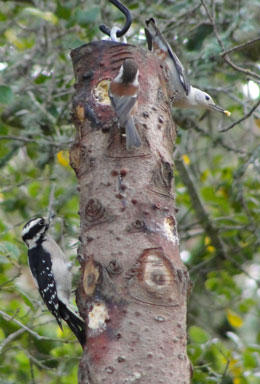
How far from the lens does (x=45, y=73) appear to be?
4.52m

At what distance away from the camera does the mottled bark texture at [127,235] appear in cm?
211

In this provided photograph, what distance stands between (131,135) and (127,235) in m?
0.38

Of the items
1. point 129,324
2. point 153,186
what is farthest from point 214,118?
point 129,324

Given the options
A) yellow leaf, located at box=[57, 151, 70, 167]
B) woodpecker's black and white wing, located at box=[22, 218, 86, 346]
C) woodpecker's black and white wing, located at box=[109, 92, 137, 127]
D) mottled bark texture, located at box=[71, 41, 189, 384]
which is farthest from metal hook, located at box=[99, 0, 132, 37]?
yellow leaf, located at box=[57, 151, 70, 167]

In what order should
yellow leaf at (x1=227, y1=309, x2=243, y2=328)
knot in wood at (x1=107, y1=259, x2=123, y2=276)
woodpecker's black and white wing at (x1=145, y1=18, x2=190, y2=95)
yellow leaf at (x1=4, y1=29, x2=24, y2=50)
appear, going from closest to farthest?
knot in wood at (x1=107, y1=259, x2=123, y2=276) < woodpecker's black and white wing at (x1=145, y1=18, x2=190, y2=95) < yellow leaf at (x1=227, y1=309, x2=243, y2=328) < yellow leaf at (x1=4, y1=29, x2=24, y2=50)

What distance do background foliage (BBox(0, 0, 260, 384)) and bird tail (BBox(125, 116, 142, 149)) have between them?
5.19 ft

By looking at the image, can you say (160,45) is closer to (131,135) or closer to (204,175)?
(131,135)

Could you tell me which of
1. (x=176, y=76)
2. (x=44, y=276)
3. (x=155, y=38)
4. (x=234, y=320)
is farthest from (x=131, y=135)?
(x=234, y=320)

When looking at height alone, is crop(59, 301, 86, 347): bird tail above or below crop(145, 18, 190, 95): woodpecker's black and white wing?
below

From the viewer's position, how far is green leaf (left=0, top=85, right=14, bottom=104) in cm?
375

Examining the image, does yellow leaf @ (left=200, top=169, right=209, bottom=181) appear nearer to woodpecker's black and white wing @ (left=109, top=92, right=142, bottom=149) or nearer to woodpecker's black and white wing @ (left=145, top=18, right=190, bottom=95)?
woodpecker's black and white wing @ (left=145, top=18, right=190, bottom=95)

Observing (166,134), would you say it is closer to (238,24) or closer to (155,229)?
(155,229)

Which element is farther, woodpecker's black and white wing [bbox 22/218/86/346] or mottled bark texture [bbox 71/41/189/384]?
woodpecker's black and white wing [bbox 22/218/86/346]

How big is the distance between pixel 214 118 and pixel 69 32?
5.00ft
